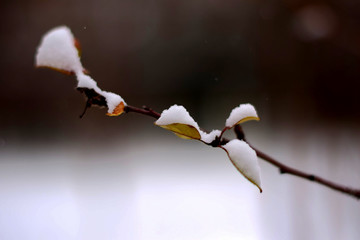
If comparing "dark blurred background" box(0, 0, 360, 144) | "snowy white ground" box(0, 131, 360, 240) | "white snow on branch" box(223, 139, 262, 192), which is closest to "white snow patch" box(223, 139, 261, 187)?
"white snow on branch" box(223, 139, 262, 192)

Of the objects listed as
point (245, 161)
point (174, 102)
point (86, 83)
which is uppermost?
point (174, 102)

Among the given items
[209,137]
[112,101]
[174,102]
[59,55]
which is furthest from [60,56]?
[174,102]

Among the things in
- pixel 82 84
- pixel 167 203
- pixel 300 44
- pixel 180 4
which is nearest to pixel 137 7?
pixel 180 4

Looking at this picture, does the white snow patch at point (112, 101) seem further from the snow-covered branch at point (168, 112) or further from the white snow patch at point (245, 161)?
the white snow patch at point (245, 161)

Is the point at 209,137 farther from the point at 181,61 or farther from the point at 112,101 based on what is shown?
the point at 181,61

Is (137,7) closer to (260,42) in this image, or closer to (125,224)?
(260,42)

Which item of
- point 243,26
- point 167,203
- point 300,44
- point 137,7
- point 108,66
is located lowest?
point 167,203
